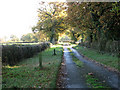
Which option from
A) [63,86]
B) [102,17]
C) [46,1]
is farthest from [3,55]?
[46,1]

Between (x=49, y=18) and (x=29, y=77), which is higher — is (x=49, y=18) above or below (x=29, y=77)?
above

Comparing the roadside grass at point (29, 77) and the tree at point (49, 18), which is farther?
the tree at point (49, 18)

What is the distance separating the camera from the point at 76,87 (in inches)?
200

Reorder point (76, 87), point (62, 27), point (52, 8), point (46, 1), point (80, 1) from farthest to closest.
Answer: point (62, 27) < point (52, 8) < point (46, 1) < point (80, 1) < point (76, 87)

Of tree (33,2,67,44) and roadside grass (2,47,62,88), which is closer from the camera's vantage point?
roadside grass (2,47,62,88)

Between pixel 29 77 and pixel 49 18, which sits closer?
pixel 29 77

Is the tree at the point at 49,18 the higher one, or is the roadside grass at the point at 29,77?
the tree at the point at 49,18

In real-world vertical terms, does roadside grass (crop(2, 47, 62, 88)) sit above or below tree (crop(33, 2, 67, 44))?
below

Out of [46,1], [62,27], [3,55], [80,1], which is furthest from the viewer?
[62,27]

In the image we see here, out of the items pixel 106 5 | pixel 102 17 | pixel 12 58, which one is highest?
pixel 106 5

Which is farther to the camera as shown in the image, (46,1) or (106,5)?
(46,1)

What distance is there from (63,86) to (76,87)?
64 centimetres

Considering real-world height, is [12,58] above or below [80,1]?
below

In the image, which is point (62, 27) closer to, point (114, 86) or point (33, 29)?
point (33, 29)
